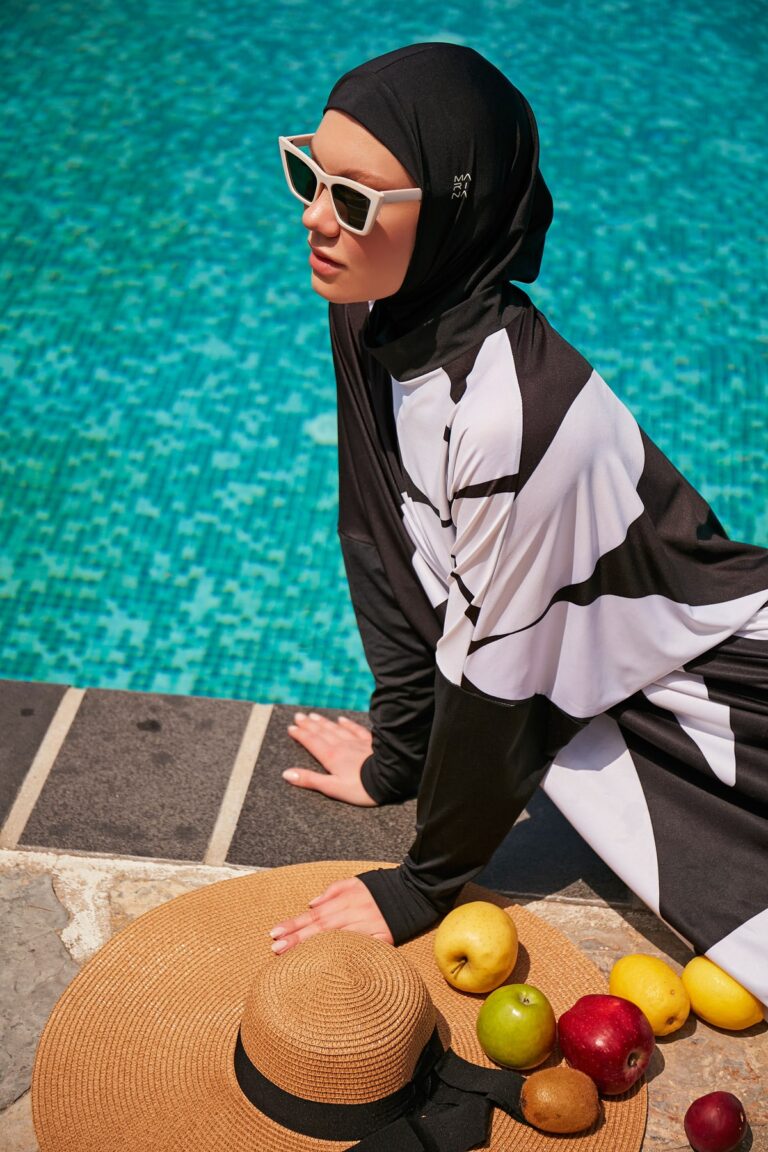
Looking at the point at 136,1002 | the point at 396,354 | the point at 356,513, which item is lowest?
the point at 136,1002

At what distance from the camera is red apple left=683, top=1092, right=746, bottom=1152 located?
7.27 feet

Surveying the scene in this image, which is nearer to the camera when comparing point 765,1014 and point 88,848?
point 765,1014

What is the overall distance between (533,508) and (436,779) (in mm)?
664

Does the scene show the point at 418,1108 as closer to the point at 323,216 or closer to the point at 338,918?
the point at 338,918

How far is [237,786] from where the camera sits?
3133 mm

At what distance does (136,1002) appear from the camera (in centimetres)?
234

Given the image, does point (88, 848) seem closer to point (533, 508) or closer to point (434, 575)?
point (434, 575)

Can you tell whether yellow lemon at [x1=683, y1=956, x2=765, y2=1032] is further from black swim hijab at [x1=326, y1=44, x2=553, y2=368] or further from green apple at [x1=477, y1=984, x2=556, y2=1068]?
black swim hijab at [x1=326, y1=44, x2=553, y2=368]

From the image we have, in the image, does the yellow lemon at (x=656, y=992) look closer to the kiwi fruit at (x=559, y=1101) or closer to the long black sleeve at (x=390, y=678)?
the kiwi fruit at (x=559, y=1101)

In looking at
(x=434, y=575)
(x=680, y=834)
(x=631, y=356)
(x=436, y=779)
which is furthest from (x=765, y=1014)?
(x=631, y=356)

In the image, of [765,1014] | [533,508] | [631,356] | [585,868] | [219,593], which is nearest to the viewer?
[533,508]

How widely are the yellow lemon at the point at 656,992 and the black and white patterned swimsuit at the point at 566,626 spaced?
0.11 m

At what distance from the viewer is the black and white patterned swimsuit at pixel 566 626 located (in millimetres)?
2291

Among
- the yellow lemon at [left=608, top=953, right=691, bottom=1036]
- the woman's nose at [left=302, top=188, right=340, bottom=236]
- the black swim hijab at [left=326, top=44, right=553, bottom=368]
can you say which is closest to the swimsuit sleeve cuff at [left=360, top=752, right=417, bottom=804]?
the yellow lemon at [left=608, top=953, right=691, bottom=1036]
